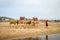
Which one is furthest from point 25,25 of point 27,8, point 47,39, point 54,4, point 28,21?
point 47,39

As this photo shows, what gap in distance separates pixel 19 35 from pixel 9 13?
5.95 feet

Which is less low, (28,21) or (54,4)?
(54,4)

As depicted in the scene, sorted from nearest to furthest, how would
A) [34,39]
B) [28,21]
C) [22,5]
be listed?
[34,39] < [22,5] < [28,21]

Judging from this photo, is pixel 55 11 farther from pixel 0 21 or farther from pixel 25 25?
pixel 0 21

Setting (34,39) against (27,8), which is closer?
(34,39)

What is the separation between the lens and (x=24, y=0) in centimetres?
1259

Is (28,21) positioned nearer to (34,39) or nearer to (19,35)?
(19,35)

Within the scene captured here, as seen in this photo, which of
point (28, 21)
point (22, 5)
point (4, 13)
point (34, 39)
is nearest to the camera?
point (34, 39)

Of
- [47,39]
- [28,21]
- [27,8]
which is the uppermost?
[27,8]

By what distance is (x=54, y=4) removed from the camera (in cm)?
1378

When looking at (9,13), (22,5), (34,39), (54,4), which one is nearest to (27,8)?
(22,5)

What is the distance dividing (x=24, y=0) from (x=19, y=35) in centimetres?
288

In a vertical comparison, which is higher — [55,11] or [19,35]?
[55,11]

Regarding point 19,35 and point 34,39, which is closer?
point 34,39
